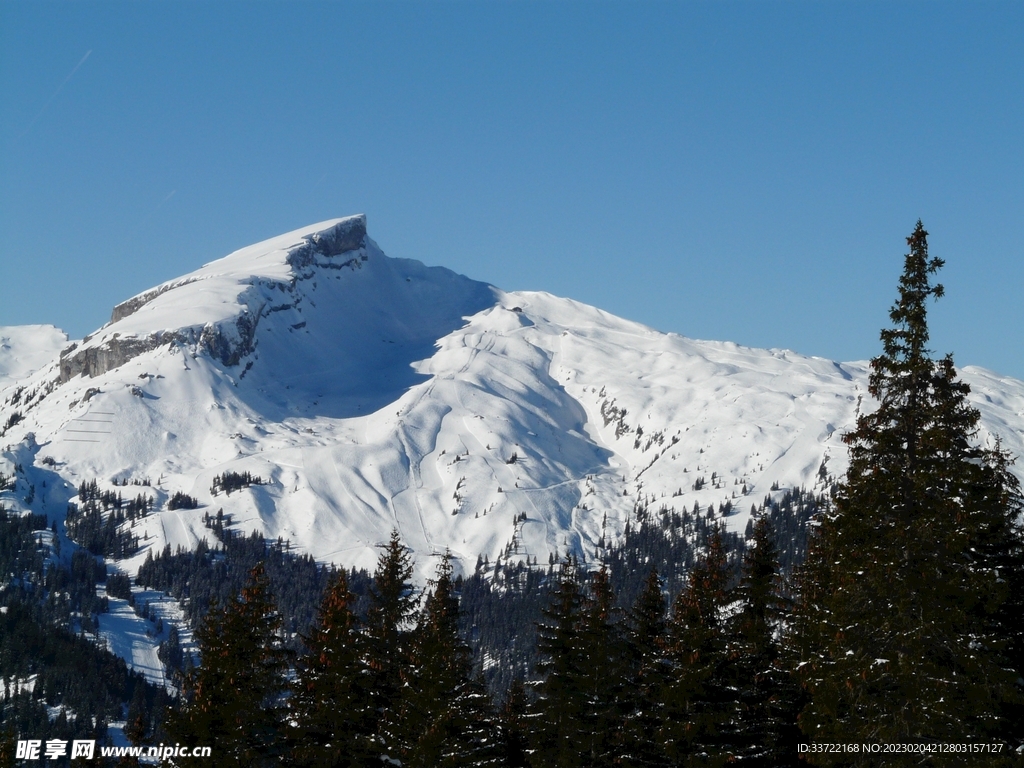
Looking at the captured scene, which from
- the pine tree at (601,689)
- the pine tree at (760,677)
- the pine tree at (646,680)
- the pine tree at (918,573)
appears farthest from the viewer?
the pine tree at (601,689)

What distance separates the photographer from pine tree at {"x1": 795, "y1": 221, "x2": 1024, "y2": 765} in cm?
2988

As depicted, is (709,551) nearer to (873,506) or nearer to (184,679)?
(873,506)

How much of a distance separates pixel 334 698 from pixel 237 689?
4.99m

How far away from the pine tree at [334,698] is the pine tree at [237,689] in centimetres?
168

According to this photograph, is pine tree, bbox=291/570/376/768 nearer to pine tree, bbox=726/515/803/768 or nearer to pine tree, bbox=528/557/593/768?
pine tree, bbox=528/557/593/768

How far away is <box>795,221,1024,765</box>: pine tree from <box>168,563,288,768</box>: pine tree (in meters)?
21.8

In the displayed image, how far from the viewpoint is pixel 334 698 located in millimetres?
45875

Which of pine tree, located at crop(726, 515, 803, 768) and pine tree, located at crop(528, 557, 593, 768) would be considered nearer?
pine tree, located at crop(726, 515, 803, 768)

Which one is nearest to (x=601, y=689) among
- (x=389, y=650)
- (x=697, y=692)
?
(x=697, y=692)

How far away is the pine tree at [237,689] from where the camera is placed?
4206 centimetres

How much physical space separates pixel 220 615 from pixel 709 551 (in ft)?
69.8

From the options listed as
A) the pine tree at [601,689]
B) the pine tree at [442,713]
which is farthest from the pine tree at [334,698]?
the pine tree at [601,689]

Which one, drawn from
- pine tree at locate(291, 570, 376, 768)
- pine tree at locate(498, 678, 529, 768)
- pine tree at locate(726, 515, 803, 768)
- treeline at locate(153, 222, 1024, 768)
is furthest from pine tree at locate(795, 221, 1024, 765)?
pine tree at locate(291, 570, 376, 768)

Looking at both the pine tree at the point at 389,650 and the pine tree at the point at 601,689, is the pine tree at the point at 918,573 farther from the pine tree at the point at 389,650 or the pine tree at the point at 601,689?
the pine tree at the point at 389,650
